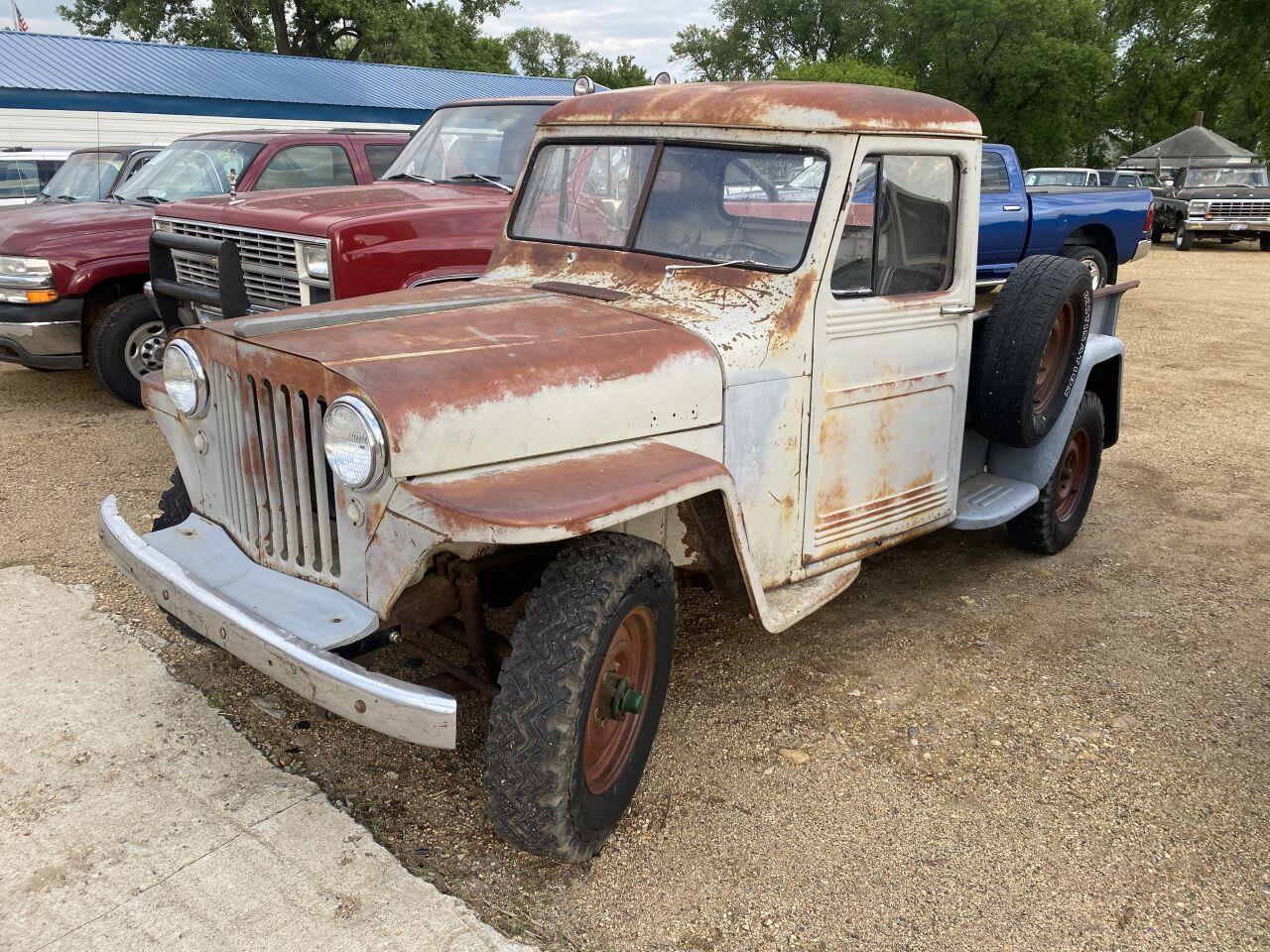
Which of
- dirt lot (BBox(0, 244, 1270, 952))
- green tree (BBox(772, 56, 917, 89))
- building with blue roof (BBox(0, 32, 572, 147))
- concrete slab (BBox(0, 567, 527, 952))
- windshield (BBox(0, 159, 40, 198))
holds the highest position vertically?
green tree (BBox(772, 56, 917, 89))

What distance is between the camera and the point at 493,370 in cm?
254

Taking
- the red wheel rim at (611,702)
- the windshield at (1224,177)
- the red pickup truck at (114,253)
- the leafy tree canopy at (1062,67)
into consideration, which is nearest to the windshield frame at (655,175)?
the red wheel rim at (611,702)

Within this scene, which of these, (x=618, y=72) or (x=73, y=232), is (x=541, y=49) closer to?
(x=618, y=72)

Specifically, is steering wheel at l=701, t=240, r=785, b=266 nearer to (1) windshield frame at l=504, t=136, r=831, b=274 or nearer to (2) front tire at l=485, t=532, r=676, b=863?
(1) windshield frame at l=504, t=136, r=831, b=274

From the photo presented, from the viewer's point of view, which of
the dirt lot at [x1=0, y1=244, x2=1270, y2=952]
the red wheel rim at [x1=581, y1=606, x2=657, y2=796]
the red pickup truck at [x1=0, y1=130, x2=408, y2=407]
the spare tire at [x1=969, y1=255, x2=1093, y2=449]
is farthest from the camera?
the red pickup truck at [x1=0, y1=130, x2=408, y2=407]

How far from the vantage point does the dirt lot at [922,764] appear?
2.51 meters

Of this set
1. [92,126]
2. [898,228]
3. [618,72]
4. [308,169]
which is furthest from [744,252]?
[618,72]

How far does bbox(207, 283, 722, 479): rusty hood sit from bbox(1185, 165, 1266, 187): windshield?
850 inches

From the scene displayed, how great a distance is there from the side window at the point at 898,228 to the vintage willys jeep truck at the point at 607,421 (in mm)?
12

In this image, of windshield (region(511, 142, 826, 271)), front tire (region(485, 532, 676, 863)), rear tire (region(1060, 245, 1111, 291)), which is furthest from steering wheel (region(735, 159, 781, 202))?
rear tire (region(1060, 245, 1111, 291))

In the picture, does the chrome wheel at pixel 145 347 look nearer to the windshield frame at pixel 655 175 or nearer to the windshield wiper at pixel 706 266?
the windshield frame at pixel 655 175

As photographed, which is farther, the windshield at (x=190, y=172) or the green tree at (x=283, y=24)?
the green tree at (x=283, y=24)

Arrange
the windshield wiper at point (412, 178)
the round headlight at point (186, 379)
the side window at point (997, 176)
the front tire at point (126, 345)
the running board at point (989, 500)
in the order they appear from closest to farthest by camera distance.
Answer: the round headlight at point (186, 379), the running board at point (989, 500), the windshield wiper at point (412, 178), the front tire at point (126, 345), the side window at point (997, 176)

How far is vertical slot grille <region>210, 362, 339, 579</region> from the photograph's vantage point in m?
2.57
